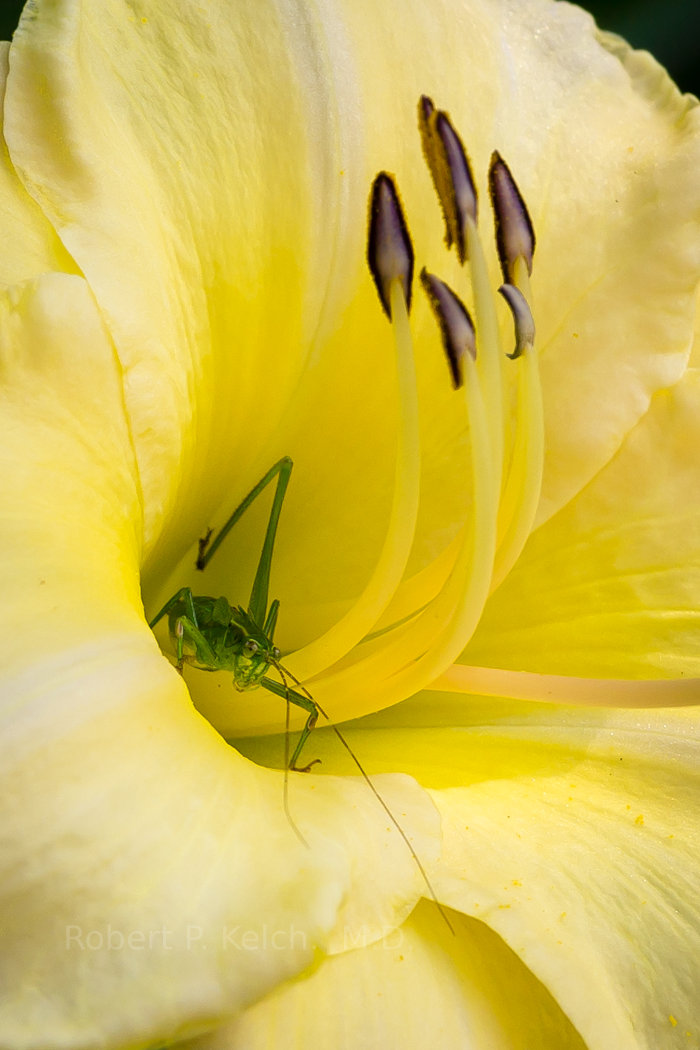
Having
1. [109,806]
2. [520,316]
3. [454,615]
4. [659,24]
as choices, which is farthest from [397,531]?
[659,24]

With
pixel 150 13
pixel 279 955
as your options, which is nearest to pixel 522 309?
pixel 150 13

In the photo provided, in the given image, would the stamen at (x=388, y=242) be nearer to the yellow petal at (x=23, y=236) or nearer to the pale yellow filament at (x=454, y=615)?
the pale yellow filament at (x=454, y=615)

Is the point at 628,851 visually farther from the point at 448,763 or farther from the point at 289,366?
the point at 289,366

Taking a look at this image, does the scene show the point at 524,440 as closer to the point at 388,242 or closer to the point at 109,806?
the point at 388,242

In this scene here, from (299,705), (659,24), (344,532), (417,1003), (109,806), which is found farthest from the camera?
(659,24)

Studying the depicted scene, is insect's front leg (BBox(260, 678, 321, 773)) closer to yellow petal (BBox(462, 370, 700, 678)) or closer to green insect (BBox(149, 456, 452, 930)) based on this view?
green insect (BBox(149, 456, 452, 930))

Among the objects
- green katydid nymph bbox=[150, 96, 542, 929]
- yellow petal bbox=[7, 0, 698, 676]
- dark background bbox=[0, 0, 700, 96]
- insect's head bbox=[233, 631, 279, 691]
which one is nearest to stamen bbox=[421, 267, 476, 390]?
green katydid nymph bbox=[150, 96, 542, 929]

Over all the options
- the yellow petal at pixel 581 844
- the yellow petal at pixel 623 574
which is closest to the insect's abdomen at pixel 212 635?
the yellow petal at pixel 581 844

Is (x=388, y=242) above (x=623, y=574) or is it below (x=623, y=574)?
above
